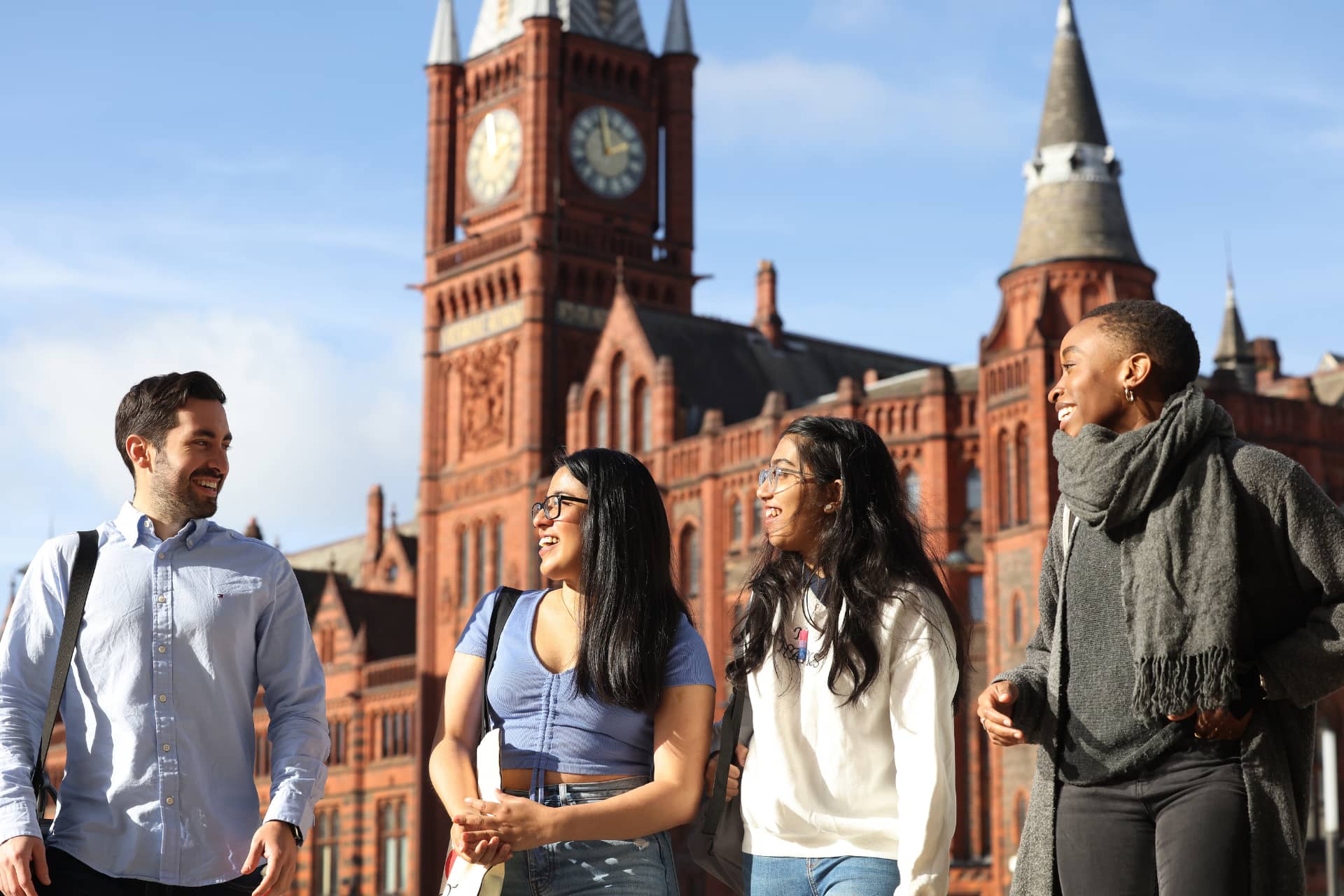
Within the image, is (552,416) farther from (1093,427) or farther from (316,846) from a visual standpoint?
(1093,427)

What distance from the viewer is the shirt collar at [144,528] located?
21.0 feet

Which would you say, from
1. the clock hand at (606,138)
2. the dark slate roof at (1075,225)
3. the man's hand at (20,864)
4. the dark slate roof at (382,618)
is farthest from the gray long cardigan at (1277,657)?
the dark slate roof at (382,618)

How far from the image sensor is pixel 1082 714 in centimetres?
574

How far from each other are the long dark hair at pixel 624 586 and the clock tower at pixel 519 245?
1828 inches

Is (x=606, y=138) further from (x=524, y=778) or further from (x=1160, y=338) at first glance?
(x=524, y=778)

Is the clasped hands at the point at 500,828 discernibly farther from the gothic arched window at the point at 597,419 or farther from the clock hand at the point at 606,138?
the clock hand at the point at 606,138

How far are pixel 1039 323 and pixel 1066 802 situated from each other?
3492 cm

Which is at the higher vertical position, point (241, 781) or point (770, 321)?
point (770, 321)

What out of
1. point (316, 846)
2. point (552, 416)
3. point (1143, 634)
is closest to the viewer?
point (1143, 634)

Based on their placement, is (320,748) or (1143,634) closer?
(1143,634)

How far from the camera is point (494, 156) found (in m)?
56.3

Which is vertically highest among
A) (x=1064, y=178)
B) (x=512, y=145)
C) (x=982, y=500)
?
(x=512, y=145)

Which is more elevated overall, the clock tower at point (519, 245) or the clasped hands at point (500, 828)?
the clock tower at point (519, 245)

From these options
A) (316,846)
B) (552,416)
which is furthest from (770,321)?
(316,846)
